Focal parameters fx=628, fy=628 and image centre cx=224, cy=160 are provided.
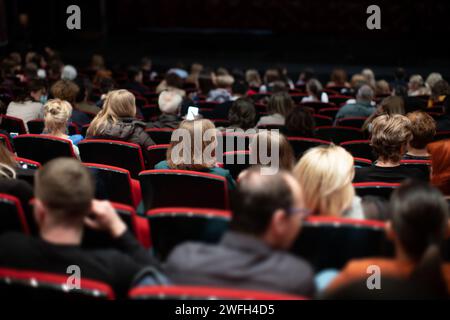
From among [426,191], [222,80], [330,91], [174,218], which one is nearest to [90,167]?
[174,218]

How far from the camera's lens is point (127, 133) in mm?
4922

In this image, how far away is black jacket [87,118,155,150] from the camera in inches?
193

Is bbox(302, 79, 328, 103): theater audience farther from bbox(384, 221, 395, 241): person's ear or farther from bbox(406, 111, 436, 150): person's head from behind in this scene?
bbox(384, 221, 395, 241): person's ear

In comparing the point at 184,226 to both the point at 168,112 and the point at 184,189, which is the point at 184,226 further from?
the point at 168,112

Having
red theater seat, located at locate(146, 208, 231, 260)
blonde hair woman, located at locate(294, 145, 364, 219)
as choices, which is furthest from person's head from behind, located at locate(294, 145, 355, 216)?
red theater seat, located at locate(146, 208, 231, 260)

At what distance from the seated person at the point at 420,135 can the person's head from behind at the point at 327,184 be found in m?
1.85

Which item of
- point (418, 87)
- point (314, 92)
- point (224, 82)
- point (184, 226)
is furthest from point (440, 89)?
point (184, 226)

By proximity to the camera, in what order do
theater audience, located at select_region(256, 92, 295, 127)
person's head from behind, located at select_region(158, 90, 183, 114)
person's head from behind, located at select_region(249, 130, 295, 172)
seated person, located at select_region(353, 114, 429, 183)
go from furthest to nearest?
theater audience, located at select_region(256, 92, 295, 127), person's head from behind, located at select_region(158, 90, 183, 114), seated person, located at select_region(353, 114, 429, 183), person's head from behind, located at select_region(249, 130, 295, 172)

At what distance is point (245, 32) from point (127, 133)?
1470 cm

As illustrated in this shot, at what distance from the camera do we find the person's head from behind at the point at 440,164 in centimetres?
415

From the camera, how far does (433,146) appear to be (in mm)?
4195

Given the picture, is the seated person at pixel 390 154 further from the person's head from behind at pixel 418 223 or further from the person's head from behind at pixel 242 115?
the person's head from behind at pixel 242 115

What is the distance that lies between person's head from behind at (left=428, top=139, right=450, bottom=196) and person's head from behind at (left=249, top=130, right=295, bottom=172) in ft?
3.73

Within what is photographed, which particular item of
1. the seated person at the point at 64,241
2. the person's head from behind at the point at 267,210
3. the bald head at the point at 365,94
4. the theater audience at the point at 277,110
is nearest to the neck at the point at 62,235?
the seated person at the point at 64,241
